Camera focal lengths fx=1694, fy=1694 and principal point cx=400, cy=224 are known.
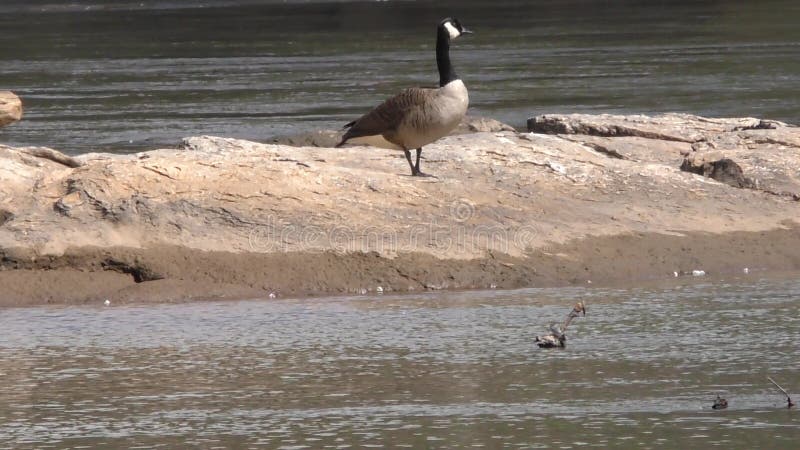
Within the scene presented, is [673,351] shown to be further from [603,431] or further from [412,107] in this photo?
[412,107]

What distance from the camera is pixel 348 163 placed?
44.5 feet

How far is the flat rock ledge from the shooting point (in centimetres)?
1175

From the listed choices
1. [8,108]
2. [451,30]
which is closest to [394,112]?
[451,30]

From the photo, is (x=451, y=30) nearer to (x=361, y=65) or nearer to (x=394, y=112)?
(x=394, y=112)

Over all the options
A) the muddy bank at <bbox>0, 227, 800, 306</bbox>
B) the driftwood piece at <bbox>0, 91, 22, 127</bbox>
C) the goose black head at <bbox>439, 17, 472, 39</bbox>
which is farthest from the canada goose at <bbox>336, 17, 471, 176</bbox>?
the driftwood piece at <bbox>0, 91, 22, 127</bbox>

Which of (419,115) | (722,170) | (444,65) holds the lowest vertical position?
(722,170)

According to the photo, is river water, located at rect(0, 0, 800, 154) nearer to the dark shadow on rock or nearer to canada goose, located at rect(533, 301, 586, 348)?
the dark shadow on rock

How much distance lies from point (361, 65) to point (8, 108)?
18.4 m

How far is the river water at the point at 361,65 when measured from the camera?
75.6 ft

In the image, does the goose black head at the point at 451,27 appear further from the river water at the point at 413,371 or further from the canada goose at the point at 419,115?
the river water at the point at 413,371

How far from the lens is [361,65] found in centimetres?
3169

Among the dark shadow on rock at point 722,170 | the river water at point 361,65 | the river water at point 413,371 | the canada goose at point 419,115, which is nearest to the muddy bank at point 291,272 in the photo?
the river water at point 413,371

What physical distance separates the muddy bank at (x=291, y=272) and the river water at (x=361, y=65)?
8.57m

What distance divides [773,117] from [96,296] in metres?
11.6
